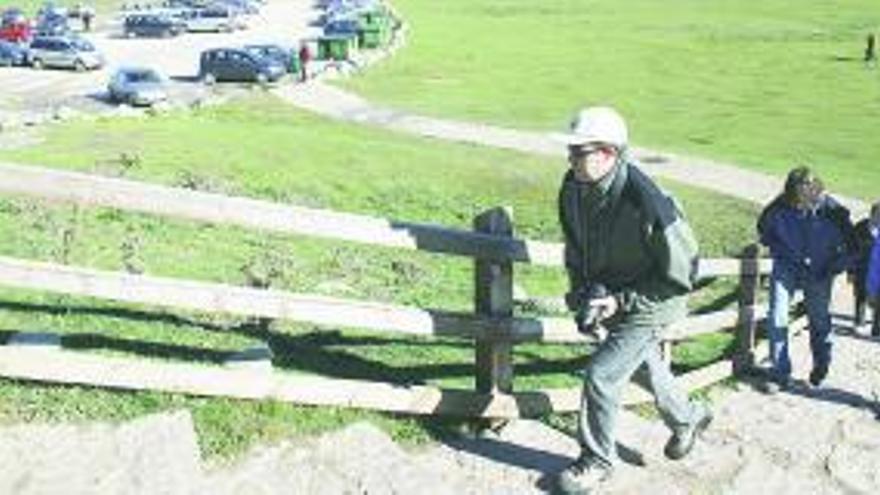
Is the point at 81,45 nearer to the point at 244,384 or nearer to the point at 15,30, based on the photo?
the point at 15,30

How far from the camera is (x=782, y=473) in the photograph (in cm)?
799

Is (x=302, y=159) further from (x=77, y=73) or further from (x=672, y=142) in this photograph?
(x=77, y=73)

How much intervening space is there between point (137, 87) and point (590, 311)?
1683 inches

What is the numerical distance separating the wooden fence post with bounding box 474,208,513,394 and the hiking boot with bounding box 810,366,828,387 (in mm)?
3076

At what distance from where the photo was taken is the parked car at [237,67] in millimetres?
53906

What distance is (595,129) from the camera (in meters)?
6.78

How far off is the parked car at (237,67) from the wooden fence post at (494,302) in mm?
46472

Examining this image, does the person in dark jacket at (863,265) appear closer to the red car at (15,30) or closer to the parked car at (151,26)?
the red car at (15,30)

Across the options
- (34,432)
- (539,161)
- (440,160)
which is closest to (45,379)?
(34,432)

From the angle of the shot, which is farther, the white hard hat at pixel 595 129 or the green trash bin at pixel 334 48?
the green trash bin at pixel 334 48

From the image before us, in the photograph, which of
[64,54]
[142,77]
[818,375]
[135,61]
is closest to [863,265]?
[818,375]

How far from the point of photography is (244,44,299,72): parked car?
182ft

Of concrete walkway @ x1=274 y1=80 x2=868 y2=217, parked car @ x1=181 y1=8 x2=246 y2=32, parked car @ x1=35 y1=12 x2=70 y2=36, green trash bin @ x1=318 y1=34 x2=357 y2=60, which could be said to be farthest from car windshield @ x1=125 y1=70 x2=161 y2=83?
parked car @ x1=181 y1=8 x2=246 y2=32

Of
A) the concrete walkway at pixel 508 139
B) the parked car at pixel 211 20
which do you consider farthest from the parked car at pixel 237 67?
the parked car at pixel 211 20
